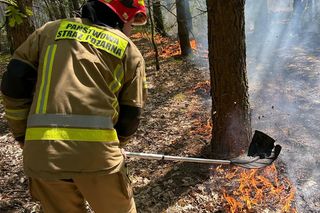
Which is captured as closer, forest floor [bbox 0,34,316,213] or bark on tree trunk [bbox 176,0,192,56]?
forest floor [bbox 0,34,316,213]

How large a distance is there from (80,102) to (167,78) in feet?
21.9

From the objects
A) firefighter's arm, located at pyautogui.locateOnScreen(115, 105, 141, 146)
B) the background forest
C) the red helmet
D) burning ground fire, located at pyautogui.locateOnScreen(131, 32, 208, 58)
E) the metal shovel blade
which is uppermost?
the red helmet

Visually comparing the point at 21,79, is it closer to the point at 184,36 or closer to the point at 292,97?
the point at 292,97

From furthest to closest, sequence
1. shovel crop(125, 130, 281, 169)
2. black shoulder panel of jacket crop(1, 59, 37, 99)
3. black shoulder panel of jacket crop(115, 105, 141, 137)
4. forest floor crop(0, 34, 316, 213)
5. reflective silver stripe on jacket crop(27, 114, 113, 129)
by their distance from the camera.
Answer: forest floor crop(0, 34, 316, 213) → shovel crop(125, 130, 281, 169) → black shoulder panel of jacket crop(115, 105, 141, 137) → black shoulder panel of jacket crop(1, 59, 37, 99) → reflective silver stripe on jacket crop(27, 114, 113, 129)

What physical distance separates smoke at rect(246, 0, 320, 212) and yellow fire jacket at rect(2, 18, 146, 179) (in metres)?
2.75

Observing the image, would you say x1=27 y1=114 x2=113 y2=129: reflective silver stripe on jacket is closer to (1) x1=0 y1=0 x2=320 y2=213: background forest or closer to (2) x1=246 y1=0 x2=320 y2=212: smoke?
(1) x1=0 y1=0 x2=320 y2=213: background forest

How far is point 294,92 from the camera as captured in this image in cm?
732

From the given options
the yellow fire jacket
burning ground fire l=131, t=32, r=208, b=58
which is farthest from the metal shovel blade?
burning ground fire l=131, t=32, r=208, b=58

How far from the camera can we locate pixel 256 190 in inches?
159

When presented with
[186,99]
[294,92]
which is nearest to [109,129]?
[186,99]

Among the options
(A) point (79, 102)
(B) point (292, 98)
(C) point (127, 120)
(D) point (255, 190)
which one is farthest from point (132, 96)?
(B) point (292, 98)

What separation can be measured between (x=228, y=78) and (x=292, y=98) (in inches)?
131

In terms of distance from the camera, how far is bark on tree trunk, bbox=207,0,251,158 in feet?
13.5

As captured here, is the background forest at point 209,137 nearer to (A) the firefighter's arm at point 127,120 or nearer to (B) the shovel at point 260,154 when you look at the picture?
(B) the shovel at point 260,154
